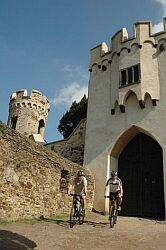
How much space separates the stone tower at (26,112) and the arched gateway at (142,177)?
18.9 meters

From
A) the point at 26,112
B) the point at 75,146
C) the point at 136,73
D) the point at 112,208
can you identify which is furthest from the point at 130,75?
the point at 26,112

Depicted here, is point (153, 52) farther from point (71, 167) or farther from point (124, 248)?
point (124, 248)

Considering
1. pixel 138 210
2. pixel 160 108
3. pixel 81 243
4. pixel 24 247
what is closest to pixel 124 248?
pixel 81 243

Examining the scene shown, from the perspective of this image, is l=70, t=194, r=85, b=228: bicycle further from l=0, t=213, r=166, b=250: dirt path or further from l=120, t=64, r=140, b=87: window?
l=120, t=64, r=140, b=87: window

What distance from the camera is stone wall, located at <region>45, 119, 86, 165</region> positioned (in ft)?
53.2

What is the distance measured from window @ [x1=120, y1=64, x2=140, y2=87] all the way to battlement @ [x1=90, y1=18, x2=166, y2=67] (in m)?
1.09

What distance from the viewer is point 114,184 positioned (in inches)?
360

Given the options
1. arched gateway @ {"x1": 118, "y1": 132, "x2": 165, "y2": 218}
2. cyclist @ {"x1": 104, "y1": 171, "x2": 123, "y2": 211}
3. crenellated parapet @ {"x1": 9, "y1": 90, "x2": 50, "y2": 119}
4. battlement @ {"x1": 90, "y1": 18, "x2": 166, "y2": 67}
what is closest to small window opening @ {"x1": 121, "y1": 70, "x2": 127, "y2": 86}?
battlement @ {"x1": 90, "y1": 18, "x2": 166, "y2": 67}

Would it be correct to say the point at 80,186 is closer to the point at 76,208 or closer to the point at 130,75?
the point at 76,208

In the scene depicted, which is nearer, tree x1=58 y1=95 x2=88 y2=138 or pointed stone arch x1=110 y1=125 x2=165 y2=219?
pointed stone arch x1=110 y1=125 x2=165 y2=219

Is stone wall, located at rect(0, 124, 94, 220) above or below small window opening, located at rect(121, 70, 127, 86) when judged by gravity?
below

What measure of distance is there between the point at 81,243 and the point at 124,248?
100 centimetres

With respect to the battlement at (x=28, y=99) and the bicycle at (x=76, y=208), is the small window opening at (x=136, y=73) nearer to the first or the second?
the bicycle at (x=76, y=208)

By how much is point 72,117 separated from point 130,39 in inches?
559
